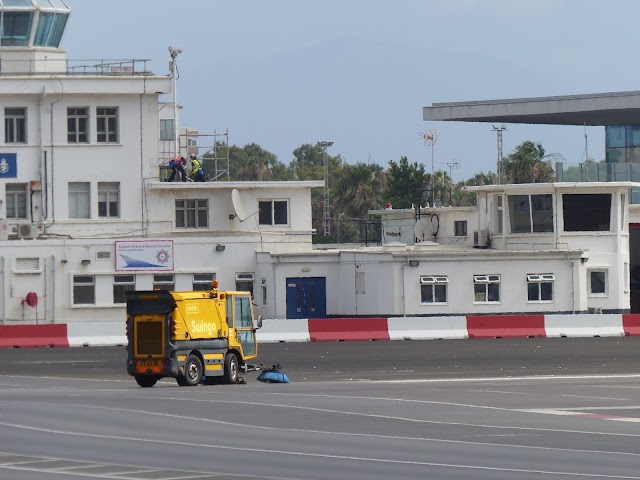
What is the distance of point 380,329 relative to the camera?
44.1 meters

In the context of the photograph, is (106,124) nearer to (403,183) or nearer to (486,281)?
→ (486,281)

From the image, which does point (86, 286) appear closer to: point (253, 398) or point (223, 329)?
point (223, 329)

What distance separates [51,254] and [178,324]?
23.6 m

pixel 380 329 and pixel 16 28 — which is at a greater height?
pixel 16 28

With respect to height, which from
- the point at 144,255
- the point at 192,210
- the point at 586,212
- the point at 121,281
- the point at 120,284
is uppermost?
the point at 192,210

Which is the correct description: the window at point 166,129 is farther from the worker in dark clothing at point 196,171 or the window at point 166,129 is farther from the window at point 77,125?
the window at point 77,125

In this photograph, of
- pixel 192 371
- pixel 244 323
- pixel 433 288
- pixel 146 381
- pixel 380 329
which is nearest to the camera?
pixel 192 371

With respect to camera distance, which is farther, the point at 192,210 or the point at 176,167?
the point at 192,210

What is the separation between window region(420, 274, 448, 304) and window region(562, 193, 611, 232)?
224 inches

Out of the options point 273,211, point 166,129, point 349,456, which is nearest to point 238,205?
point 273,211

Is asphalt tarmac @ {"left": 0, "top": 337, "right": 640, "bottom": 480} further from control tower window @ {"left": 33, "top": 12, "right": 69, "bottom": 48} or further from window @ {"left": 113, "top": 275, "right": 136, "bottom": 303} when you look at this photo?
control tower window @ {"left": 33, "top": 12, "right": 69, "bottom": 48}

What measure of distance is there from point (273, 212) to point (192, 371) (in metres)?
26.6

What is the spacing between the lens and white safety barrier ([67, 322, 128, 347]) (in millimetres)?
42469

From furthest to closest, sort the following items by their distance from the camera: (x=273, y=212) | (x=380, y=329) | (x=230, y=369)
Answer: (x=273, y=212)
(x=380, y=329)
(x=230, y=369)
